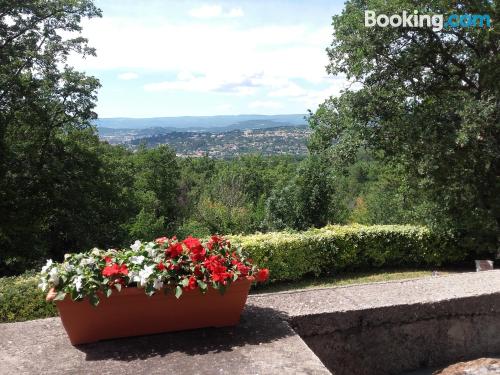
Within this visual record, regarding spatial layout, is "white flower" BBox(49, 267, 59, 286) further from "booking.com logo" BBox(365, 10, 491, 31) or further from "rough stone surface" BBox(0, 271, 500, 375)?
"booking.com logo" BBox(365, 10, 491, 31)

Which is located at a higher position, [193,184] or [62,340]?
[62,340]

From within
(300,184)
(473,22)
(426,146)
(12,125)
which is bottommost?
(300,184)

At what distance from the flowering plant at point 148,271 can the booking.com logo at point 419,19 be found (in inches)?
350

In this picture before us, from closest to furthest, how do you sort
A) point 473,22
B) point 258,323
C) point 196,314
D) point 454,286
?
point 196,314
point 258,323
point 454,286
point 473,22

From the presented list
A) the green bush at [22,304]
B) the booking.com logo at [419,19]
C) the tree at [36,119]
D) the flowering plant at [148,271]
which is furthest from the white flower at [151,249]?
the tree at [36,119]

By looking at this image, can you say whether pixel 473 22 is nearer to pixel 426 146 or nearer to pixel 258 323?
pixel 426 146

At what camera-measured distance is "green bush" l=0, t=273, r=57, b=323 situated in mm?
6621

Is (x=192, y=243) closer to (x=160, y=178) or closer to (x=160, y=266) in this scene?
(x=160, y=266)

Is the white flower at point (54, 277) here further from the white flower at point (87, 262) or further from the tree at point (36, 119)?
the tree at point (36, 119)

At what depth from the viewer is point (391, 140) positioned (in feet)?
38.7

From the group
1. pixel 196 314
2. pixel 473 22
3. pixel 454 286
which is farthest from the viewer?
→ pixel 473 22

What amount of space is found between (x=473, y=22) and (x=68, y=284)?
10725mm

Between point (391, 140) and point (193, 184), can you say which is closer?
point (391, 140)

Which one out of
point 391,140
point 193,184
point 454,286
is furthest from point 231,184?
point 454,286
